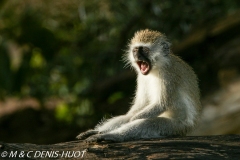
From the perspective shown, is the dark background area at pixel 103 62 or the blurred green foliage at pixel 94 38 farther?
the blurred green foliage at pixel 94 38

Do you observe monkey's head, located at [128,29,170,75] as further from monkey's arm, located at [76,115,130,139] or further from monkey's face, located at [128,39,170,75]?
monkey's arm, located at [76,115,130,139]

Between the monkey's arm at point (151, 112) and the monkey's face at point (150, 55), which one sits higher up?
the monkey's face at point (150, 55)

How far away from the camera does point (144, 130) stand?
6129 mm

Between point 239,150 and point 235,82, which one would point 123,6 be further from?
point 239,150

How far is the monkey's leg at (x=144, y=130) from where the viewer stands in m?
5.91

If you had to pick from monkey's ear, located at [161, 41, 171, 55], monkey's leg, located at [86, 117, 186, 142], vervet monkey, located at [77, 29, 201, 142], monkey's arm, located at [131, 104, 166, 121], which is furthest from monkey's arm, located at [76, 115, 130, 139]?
monkey's ear, located at [161, 41, 171, 55]

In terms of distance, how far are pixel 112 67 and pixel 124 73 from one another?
740mm

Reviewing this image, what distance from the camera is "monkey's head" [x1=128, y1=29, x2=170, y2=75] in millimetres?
6760

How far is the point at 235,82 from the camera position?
32.7ft

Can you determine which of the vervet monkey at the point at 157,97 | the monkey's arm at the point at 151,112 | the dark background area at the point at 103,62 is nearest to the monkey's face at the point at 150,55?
→ the vervet monkey at the point at 157,97

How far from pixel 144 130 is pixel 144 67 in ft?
3.09

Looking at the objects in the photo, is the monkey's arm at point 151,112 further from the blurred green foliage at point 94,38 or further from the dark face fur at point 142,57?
the blurred green foliage at point 94,38

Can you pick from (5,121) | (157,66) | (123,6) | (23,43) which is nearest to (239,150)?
(157,66)

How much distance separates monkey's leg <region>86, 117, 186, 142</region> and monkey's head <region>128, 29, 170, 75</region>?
2.32ft
